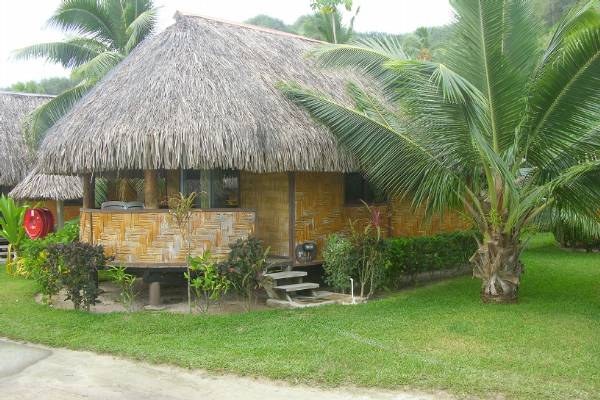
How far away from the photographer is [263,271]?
9008 millimetres

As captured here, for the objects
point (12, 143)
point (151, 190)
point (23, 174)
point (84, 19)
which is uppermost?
point (84, 19)

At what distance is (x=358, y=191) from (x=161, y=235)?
13.0 feet

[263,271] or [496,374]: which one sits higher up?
[263,271]

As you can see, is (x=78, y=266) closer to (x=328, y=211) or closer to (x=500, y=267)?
(x=328, y=211)

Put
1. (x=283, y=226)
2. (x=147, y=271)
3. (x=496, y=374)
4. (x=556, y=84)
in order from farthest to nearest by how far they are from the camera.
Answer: (x=283, y=226)
(x=147, y=271)
(x=556, y=84)
(x=496, y=374)

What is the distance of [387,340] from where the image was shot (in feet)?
23.5

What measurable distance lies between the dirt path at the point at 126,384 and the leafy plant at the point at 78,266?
2.03 metres

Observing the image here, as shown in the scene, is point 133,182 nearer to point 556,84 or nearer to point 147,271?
point 147,271


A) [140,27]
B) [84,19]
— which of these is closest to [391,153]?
[140,27]

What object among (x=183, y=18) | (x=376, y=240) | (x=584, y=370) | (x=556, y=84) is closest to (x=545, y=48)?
(x=556, y=84)

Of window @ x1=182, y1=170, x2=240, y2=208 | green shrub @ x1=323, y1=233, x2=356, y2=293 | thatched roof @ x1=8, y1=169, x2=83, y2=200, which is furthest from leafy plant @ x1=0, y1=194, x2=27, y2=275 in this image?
green shrub @ x1=323, y1=233, x2=356, y2=293

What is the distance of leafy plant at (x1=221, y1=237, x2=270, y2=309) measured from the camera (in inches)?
345

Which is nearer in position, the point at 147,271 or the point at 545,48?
the point at 545,48

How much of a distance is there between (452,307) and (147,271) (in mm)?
4474
